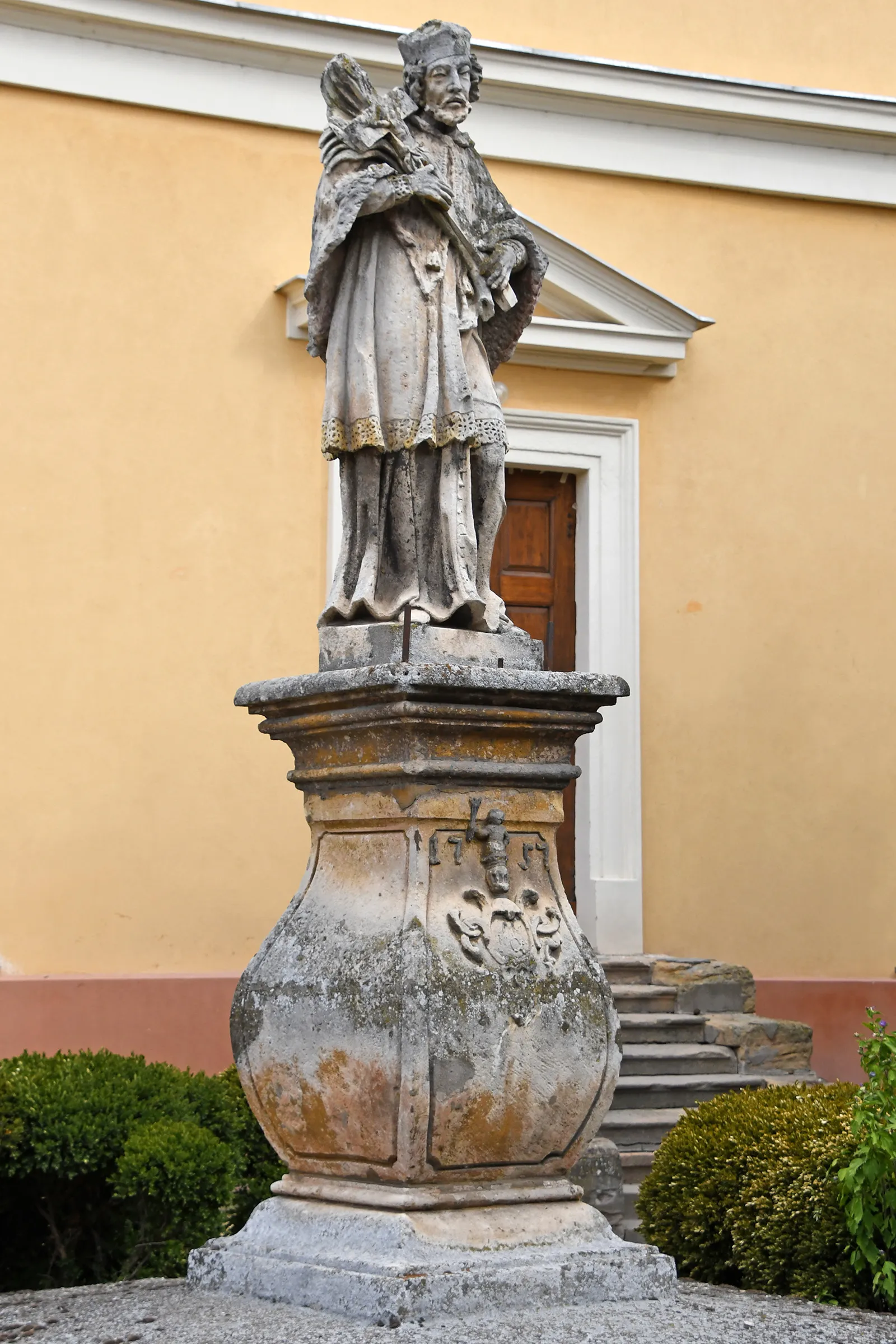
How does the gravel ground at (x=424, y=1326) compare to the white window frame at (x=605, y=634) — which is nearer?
the gravel ground at (x=424, y=1326)

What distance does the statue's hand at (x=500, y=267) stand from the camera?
17.1 feet

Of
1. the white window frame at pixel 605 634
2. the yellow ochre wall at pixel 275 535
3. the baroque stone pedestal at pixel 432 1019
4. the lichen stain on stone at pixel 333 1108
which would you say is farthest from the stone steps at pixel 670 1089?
the lichen stain on stone at pixel 333 1108

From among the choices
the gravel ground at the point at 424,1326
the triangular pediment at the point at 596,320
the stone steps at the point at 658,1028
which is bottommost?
the gravel ground at the point at 424,1326

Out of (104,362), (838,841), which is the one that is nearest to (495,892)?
(104,362)

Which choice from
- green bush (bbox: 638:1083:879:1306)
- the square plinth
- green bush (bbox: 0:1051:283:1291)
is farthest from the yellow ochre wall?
the square plinth

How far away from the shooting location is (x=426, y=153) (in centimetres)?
515

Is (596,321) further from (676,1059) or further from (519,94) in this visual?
(676,1059)

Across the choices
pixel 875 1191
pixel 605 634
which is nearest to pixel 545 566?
pixel 605 634

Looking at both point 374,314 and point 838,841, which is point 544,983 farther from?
point 838,841

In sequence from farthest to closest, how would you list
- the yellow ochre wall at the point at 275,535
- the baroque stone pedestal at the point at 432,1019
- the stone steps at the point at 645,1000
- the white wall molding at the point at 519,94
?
the white wall molding at the point at 519,94, the stone steps at the point at 645,1000, the yellow ochre wall at the point at 275,535, the baroque stone pedestal at the point at 432,1019

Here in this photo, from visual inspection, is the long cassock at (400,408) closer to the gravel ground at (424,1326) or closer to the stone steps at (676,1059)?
the gravel ground at (424,1326)

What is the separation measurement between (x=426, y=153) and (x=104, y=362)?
4.28 meters

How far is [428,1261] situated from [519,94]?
7201 mm

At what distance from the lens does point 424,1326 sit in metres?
4.15
